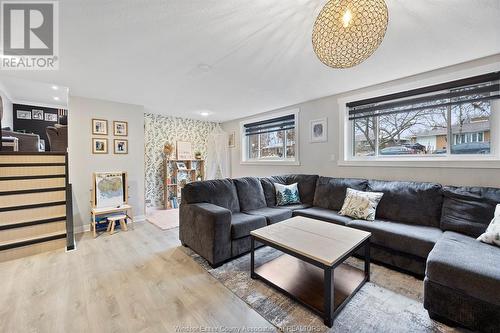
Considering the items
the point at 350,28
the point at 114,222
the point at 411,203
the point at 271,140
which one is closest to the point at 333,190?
the point at 411,203

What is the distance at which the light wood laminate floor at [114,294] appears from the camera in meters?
1.57

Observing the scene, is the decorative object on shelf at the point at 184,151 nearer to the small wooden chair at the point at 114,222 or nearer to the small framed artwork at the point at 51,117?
the small wooden chair at the point at 114,222

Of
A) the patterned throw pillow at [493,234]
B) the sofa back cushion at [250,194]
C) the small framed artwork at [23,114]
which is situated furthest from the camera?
the small framed artwork at [23,114]

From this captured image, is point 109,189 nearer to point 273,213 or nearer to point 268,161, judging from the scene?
point 273,213

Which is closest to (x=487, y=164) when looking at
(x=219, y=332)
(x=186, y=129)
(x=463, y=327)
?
(x=463, y=327)

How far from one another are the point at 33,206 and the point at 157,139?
2645mm

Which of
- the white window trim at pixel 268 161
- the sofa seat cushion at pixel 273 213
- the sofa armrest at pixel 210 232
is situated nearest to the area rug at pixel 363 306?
the sofa armrest at pixel 210 232

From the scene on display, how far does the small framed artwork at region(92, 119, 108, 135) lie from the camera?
373 centimetres

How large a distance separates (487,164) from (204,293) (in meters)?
3.31

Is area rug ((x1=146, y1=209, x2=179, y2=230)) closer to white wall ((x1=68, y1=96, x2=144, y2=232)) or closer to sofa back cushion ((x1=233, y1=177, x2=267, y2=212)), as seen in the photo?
white wall ((x1=68, y1=96, x2=144, y2=232))

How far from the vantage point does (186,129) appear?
5.67 m

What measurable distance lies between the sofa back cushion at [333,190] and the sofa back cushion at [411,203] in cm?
30

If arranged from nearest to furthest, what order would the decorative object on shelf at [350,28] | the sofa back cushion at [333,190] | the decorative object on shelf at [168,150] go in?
the decorative object on shelf at [350,28], the sofa back cushion at [333,190], the decorative object on shelf at [168,150]

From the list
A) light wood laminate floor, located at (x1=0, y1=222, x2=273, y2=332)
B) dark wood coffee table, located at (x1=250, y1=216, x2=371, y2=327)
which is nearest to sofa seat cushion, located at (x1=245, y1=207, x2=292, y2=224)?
dark wood coffee table, located at (x1=250, y1=216, x2=371, y2=327)
